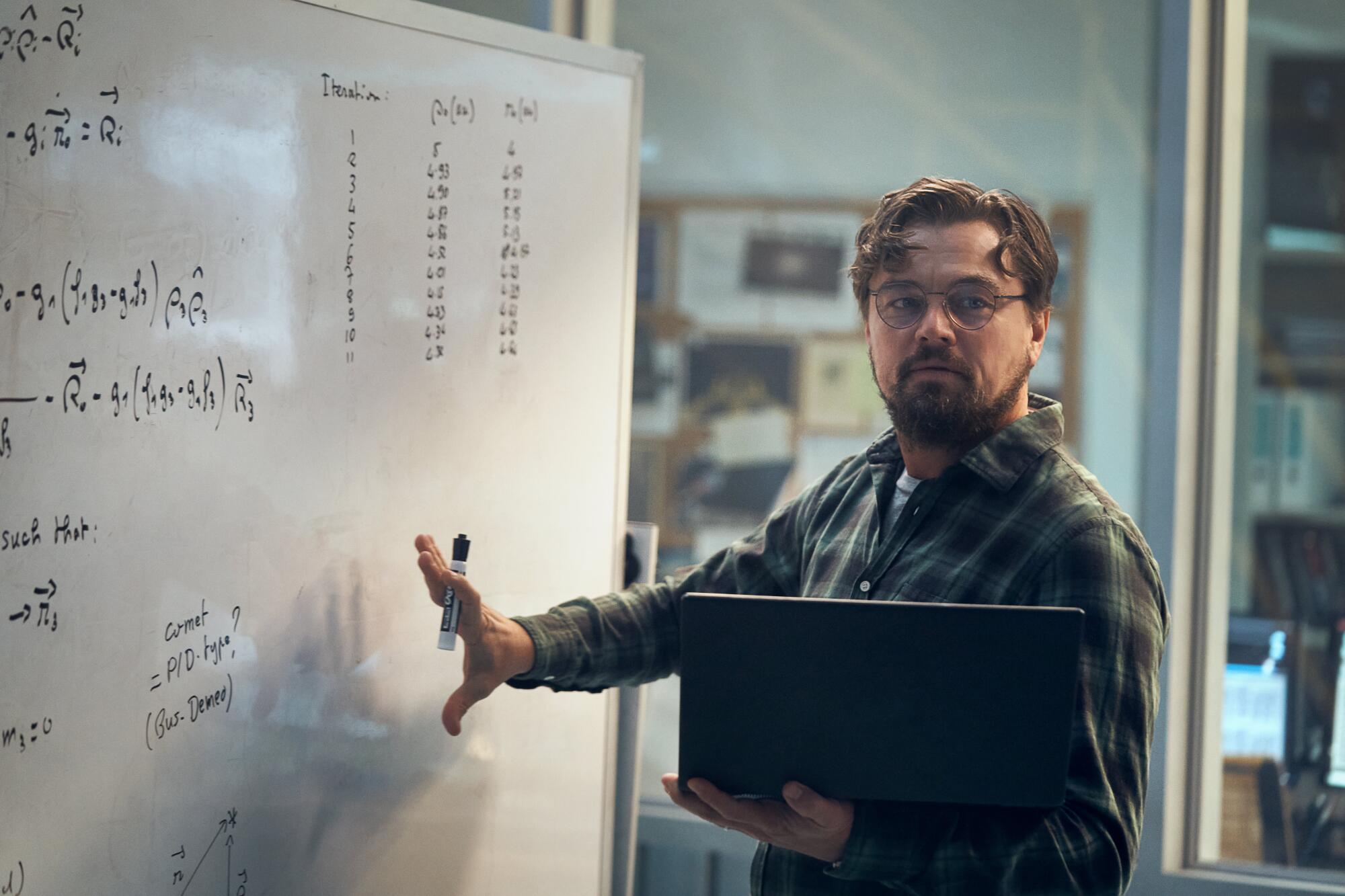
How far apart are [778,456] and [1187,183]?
3.08 ft

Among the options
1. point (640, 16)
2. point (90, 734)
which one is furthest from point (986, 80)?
point (90, 734)

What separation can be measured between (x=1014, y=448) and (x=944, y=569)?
17 centimetres

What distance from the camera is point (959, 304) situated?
1.34 m

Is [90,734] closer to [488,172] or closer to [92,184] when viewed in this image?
[92,184]

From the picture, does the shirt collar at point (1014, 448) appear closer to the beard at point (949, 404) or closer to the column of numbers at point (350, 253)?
the beard at point (949, 404)

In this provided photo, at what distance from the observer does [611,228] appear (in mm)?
1730

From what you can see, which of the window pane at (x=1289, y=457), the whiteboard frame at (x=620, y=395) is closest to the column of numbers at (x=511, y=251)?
the whiteboard frame at (x=620, y=395)

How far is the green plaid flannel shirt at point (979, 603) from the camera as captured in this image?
104 centimetres

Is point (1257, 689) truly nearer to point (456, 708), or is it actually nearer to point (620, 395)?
point (620, 395)

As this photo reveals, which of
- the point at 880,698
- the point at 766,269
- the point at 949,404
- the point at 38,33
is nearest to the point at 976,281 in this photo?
the point at 949,404

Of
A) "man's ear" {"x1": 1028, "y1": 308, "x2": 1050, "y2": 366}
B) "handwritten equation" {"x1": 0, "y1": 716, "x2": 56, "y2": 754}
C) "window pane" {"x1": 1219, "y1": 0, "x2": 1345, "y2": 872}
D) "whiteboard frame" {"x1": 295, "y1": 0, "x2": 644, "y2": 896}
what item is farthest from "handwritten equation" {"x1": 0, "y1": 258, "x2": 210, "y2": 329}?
"window pane" {"x1": 1219, "y1": 0, "x2": 1345, "y2": 872}

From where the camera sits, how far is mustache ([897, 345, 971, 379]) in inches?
51.4

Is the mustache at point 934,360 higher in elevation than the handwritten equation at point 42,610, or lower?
higher

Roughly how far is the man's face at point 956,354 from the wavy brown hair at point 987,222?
0.03 ft
